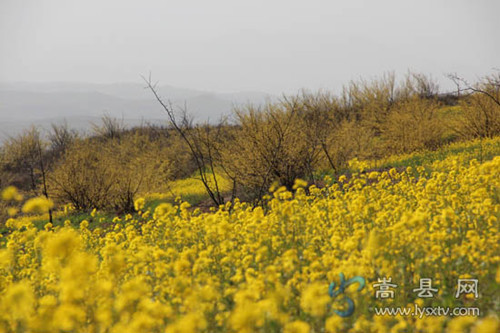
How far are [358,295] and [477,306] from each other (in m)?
0.92

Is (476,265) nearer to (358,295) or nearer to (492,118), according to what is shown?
(358,295)

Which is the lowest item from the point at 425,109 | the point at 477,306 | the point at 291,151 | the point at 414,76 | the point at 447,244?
the point at 477,306

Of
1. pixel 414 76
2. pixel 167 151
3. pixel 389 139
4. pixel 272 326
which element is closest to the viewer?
pixel 272 326

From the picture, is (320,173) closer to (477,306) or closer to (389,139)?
(389,139)

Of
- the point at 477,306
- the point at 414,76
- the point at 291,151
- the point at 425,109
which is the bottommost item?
the point at 477,306

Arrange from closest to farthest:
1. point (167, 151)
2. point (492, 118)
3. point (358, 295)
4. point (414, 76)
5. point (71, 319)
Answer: point (71, 319) < point (358, 295) < point (492, 118) < point (167, 151) < point (414, 76)

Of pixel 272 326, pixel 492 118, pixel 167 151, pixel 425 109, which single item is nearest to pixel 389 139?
pixel 425 109

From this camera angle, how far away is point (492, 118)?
1375cm

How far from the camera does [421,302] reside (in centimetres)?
271

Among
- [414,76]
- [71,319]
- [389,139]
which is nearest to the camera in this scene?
[71,319]

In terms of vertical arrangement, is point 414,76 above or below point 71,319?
above

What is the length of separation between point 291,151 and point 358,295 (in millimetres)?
7200

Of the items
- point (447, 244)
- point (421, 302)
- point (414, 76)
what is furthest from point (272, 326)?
point (414, 76)

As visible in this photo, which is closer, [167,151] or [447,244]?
[447,244]
